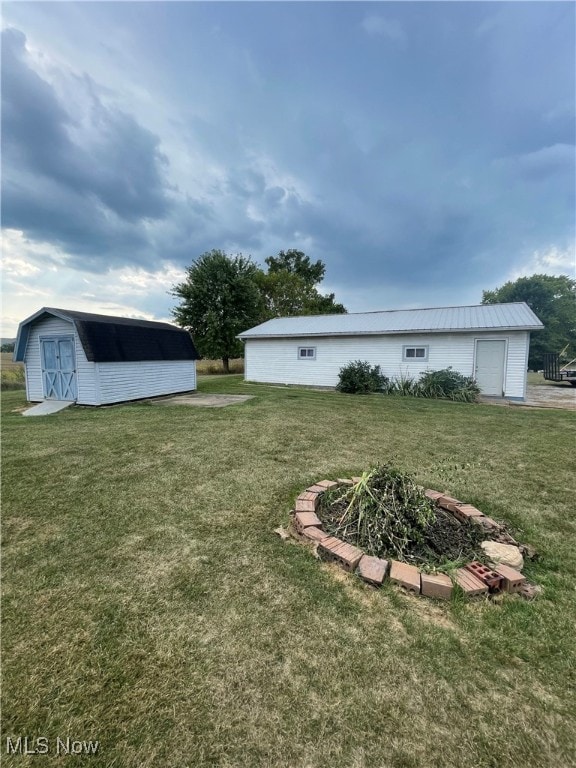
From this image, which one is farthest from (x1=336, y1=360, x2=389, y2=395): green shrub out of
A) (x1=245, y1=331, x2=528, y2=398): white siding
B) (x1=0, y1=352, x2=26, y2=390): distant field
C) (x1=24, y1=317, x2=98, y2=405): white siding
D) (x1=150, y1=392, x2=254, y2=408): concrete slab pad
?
(x1=0, y1=352, x2=26, y2=390): distant field

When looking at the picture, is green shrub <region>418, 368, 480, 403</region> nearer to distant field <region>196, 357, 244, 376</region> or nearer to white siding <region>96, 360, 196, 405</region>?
white siding <region>96, 360, 196, 405</region>

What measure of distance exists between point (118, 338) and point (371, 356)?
8.75 meters

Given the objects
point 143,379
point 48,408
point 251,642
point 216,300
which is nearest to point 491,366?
point 143,379

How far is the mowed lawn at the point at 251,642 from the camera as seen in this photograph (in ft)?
3.81

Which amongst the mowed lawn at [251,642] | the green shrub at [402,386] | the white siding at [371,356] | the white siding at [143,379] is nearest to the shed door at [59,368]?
the white siding at [143,379]

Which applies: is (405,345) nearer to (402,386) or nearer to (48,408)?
(402,386)

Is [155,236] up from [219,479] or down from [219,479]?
up

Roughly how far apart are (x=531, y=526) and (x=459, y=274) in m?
18.9

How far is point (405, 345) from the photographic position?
1167cm

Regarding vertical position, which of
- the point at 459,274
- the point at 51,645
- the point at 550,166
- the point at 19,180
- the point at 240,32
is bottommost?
the point at 51,645

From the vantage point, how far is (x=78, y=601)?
5.94ft

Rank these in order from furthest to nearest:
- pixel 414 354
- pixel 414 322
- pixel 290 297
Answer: pixel 290 297, pixel 414 322, pixel 414 354

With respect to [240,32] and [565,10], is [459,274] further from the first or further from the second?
[240,32]

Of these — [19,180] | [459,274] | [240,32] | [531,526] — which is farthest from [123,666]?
[459,274]
